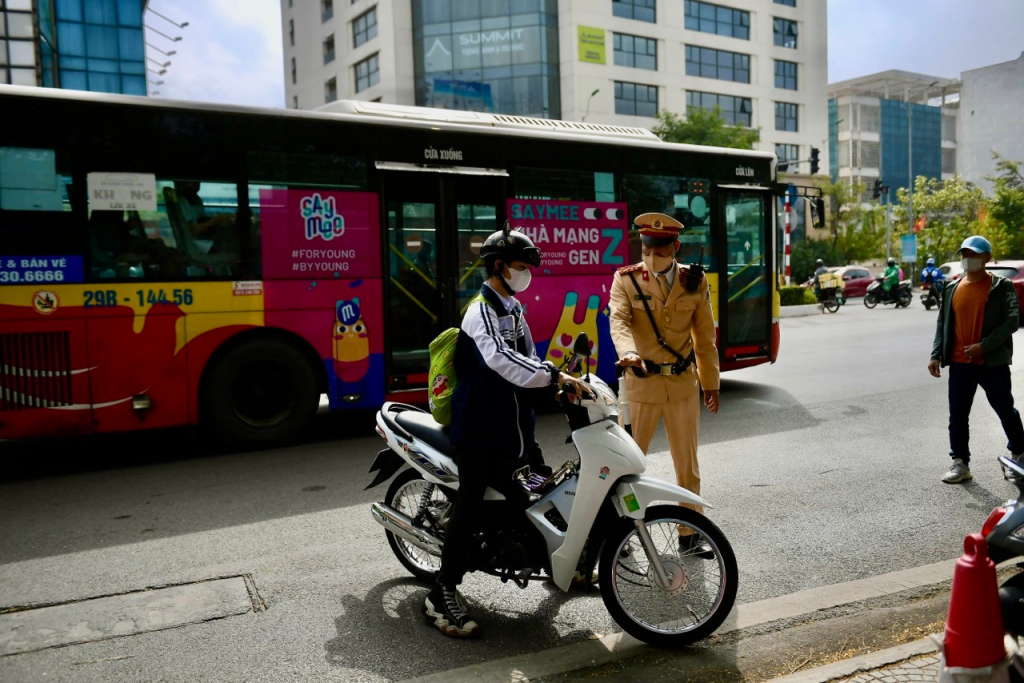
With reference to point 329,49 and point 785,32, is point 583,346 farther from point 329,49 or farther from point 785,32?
point 785,32

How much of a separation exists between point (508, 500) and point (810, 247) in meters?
49.8

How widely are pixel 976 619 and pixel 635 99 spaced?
50.0 metres

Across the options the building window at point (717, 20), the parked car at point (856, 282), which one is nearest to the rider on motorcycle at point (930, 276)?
the parked car at point (856, 282)

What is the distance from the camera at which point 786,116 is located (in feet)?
186

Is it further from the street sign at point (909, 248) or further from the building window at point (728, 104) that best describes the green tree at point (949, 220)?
the building window at point (728, 104)

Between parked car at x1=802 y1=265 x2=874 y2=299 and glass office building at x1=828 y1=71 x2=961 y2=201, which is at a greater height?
glass office building at x1=828 y1=71 x2=961 y2=201

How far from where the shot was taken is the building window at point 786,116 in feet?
184

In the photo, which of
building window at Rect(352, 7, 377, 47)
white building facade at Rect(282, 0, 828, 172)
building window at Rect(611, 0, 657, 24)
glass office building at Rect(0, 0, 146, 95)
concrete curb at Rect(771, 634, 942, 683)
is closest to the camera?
concrete curb at Rect(771, 634, 942, 683)

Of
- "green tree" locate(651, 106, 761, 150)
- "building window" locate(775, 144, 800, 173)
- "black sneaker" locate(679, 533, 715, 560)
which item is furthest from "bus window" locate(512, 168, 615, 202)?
"building window" locate(775, 144, 800, 173)

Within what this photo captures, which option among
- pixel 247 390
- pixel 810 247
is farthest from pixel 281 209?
pixel 810 247

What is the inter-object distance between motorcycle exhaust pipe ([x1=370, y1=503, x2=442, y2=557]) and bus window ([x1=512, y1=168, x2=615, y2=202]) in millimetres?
5368

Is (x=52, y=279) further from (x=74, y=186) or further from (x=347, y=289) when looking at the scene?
(x=347, y=289)

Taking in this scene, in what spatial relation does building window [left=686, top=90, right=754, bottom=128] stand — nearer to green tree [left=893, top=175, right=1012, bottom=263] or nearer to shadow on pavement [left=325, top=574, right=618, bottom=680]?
green tree [left=893, top=175, right=1012, bottom=263]

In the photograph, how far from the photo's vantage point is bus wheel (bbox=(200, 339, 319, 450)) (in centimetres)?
776
